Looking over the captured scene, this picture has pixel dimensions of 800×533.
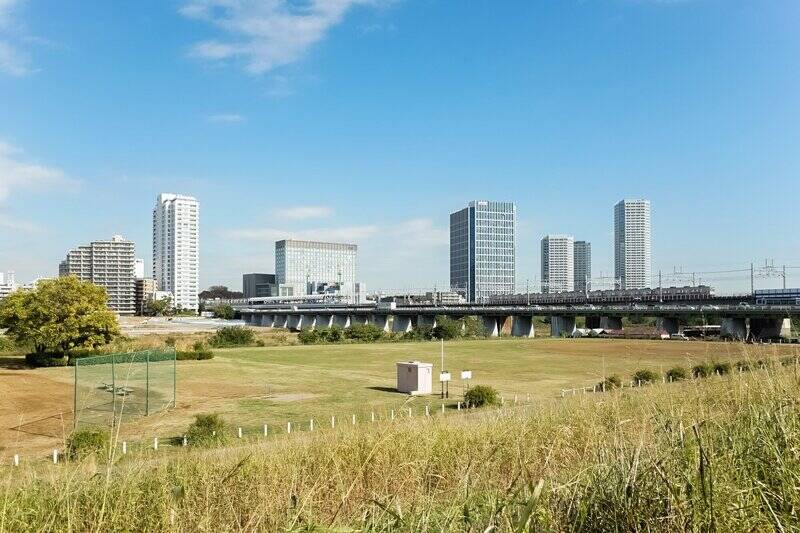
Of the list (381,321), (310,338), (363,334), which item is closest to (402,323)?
(381,321)

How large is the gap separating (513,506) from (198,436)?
19.3 meters

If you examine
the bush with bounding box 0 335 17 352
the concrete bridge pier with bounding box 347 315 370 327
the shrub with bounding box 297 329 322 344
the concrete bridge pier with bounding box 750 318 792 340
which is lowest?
the concrete bridge pier with bounding box 347 315 370 327

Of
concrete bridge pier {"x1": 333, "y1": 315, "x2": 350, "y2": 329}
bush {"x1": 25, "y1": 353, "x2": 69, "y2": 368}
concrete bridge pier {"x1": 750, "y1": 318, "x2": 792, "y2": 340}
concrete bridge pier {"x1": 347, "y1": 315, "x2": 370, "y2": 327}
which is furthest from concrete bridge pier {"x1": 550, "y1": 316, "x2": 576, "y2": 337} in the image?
bush {"x1": 25, "y1": 353, "x2": 69, "y2": 368}

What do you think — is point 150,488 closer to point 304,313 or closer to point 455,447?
point 455,447

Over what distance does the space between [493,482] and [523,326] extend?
351 feet

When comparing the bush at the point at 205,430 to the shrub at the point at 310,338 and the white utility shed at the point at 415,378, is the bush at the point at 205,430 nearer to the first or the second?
the white utility shed at the point at 415,378

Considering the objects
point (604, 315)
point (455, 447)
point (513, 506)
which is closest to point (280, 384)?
point (455, 447)

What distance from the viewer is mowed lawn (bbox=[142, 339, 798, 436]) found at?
2967 cm

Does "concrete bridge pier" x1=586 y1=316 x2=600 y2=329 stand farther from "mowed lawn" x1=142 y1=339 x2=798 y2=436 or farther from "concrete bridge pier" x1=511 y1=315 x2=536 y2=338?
"mowed lawn" x1=142 y1=339 x2=798 y2=436

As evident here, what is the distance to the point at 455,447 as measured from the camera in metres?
9.58

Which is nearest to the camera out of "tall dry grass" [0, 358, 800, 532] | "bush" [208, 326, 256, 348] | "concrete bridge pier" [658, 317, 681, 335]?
"tall dry grass" [0, 358, 800, 532]

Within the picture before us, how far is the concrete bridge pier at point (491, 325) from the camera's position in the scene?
116 m

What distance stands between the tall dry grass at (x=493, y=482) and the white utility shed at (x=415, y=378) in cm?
2349

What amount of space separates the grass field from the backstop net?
0.94 meters
